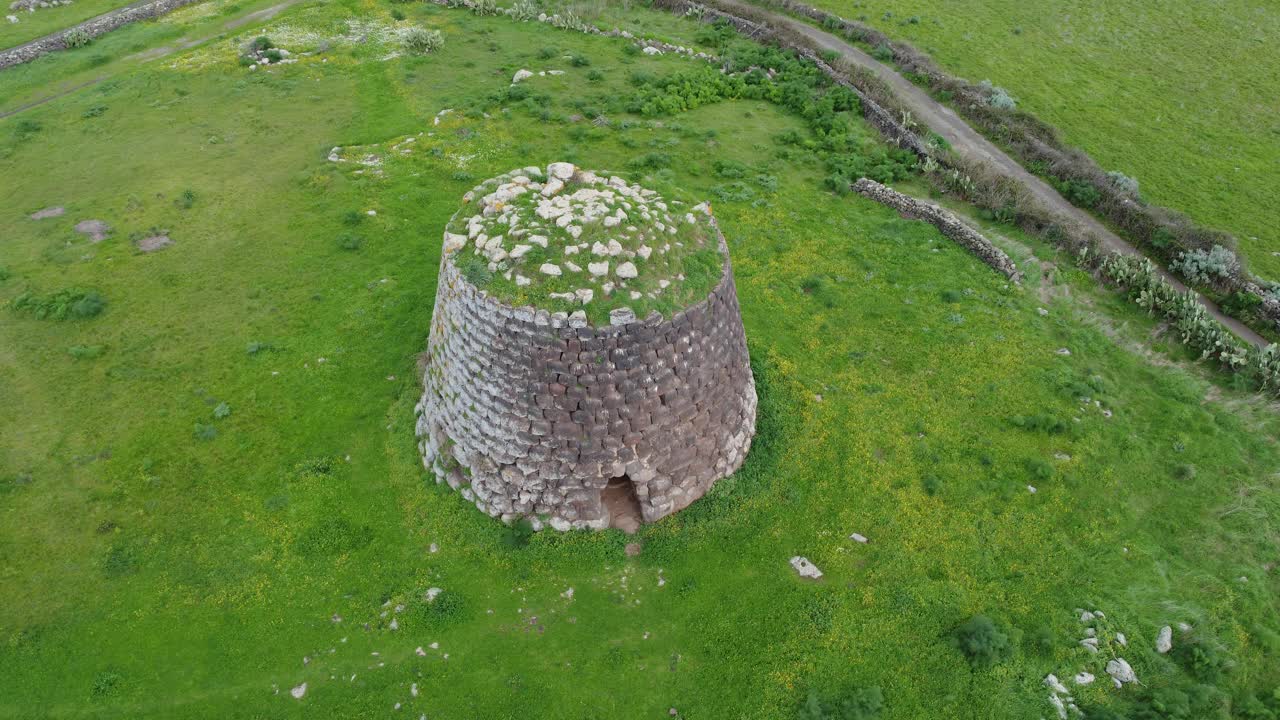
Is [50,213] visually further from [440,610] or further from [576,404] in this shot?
[576,404]

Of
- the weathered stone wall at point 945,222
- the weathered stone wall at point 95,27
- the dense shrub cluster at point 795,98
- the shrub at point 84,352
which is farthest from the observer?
the weathered stone wall at point 95,27

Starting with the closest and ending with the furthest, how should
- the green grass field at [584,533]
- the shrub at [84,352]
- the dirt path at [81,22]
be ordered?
the green grass field at [584,533] → the shrub at [84,352] → the dirt path at [81,22]

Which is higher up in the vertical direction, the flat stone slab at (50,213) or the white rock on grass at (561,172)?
the white rock on grass at (561,172)

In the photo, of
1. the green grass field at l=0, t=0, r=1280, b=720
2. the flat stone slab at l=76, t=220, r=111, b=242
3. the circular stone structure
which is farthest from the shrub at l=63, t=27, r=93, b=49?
the circular stone structure

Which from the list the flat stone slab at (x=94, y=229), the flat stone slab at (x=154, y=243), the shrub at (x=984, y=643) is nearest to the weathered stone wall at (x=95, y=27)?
the flat stone slab at (x=94, y=229)

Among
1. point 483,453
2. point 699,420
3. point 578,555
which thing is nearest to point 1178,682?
point 699,420

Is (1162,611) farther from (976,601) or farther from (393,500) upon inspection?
(393,500)

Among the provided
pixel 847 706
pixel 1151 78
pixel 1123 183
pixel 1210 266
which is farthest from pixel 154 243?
pixel 1151 78

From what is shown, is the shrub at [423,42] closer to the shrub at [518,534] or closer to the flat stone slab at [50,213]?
the flat stone slab at [50,213]
